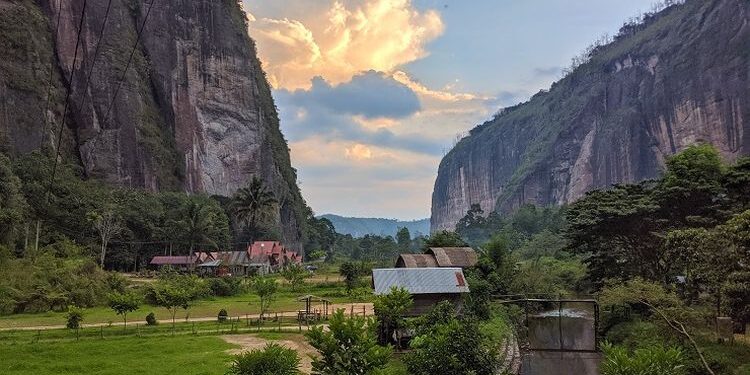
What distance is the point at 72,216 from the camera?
6025cm

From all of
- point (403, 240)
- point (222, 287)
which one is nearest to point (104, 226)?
point (222, 287)

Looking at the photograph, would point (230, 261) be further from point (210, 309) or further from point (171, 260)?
point (210, 309)

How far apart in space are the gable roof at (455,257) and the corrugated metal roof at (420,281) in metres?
11.4


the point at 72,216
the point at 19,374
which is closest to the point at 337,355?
the point at 19,374

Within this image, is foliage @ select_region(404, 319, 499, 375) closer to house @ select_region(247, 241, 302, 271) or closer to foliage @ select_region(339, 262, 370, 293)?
foliage @ select_region(339, 262, 370, 293)

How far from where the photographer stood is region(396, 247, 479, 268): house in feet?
113

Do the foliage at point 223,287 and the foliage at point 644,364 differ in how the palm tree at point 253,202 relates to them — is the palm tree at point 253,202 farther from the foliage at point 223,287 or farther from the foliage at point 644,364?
the foliage at point 644,364

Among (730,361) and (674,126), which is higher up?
(674,126)

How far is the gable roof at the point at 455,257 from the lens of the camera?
36.2 meters

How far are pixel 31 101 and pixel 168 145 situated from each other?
23.7 metres

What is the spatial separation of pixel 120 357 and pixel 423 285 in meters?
12.4

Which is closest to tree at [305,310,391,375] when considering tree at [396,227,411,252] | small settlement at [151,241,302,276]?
small settlement at [151,241,302,276]

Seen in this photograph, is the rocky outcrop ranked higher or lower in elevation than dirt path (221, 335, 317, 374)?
higher

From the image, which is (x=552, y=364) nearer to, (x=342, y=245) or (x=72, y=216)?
(x=72, y=216)
